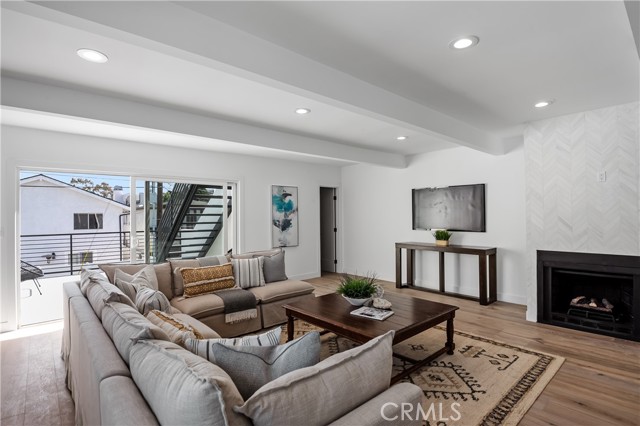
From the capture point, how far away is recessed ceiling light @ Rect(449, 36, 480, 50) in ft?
6.56

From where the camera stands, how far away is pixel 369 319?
8.77 feet

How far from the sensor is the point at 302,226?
6535mm

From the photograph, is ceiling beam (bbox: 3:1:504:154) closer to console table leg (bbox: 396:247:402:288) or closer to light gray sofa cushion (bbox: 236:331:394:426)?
light gray sofa cushion (bbox: 236:331:394:426)

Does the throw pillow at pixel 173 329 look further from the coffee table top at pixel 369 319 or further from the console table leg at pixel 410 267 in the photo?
the console table leg at pixel 410 267

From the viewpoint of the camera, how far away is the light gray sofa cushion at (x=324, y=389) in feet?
3.08

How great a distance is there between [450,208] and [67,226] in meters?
6.04

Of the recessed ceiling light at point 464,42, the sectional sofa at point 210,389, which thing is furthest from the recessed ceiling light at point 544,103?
the sectional sofa at point 210,389

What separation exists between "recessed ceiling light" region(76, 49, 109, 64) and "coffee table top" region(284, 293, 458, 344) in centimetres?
242

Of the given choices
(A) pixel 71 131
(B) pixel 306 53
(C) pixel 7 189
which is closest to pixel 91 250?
(C) pixel 7 189

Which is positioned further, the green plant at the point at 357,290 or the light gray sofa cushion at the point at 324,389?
the green plant at the point at 357,290

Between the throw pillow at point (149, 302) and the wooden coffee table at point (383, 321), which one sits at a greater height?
the throw pillow at point (149, 302)

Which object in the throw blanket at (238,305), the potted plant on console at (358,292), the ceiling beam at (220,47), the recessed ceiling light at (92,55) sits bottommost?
the throw blanket at (238,305)

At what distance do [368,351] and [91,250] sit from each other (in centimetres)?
557

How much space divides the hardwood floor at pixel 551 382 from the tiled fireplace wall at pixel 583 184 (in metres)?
0.65
